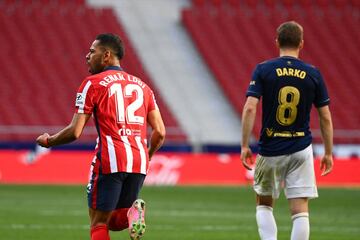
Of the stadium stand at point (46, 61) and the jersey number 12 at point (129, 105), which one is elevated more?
the stadium stand at point (46, 61)

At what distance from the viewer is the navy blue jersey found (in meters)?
8.92

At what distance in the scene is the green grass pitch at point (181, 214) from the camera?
13.1 meters

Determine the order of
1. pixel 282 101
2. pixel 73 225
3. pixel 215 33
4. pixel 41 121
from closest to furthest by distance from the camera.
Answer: pixel 282 101, pixel 73 225, pixel 41 121, pixel 215 33

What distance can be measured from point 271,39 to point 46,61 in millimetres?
8277

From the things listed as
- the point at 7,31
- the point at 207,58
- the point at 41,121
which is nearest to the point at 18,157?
the point at 41,121

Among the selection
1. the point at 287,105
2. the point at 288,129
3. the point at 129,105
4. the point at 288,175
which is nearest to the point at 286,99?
the point at 287,105

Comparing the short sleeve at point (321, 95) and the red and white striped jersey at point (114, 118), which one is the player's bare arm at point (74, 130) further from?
the short sleeve at point (321, 95)

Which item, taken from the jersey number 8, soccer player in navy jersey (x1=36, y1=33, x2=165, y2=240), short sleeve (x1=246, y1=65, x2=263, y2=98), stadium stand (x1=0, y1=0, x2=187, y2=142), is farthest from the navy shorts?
stadium stand (x1=0, y1=0, x2=187, y2=142)

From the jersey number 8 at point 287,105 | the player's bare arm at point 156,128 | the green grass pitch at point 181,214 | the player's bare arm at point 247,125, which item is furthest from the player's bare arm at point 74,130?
the green grass pitch at point 181,214

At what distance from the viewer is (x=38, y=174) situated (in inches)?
991

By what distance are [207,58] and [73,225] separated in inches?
806

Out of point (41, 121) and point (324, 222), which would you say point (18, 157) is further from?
point (324, 222)

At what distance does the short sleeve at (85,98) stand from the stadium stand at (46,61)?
19.7m

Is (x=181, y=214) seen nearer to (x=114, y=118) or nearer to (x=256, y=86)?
(x=256, y=86)
